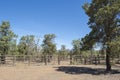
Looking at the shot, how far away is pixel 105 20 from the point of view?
87.5 ft

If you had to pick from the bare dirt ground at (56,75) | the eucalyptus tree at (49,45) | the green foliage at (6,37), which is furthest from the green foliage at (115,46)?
the eucalyptus tree at (49,45)

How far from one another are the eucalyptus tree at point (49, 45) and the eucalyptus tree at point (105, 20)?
3384 centimetres

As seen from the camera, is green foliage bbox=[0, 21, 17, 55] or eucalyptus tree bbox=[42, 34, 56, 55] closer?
green foliage bbox=[0, 21, 17, 55]

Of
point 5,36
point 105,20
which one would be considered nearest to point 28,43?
point 5,36

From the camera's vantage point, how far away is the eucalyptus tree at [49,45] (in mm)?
61531

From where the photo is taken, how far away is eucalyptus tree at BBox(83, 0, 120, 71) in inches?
1027

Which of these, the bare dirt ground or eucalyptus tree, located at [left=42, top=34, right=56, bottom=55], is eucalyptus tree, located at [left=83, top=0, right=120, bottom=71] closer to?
the bare dirt ground

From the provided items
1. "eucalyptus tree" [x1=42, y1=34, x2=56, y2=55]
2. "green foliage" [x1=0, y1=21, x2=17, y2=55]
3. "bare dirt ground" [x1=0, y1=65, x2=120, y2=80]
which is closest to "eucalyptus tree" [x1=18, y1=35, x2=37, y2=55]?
"eucalyptus tree" [x1=42, y1=34, x2=56, y2=55]

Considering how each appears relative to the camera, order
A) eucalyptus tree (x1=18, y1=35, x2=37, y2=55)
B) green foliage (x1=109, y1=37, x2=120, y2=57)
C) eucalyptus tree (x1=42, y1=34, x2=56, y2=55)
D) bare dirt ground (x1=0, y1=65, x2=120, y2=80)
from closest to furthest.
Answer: bare dirt ground (x1=0, y1=65, x2=120, y2=80), green foliage (x1=109, y1=37, x2=120, y2=57), eucalyptus tree (x1=42, y1=34, x2=56, y2=55), eucalyptus tree (x1=18, y1=35, x2=37, y2=55)

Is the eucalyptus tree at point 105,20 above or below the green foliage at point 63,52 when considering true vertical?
above

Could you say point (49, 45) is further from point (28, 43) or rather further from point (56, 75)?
point (56, 75)

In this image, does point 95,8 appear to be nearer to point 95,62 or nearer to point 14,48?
point 95,62

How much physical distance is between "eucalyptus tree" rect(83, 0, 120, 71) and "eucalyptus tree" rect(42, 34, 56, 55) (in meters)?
33.8

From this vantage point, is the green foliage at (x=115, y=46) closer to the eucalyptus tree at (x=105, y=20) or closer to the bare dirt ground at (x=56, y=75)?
the eucalyptus tree at (x=105, y=20)
